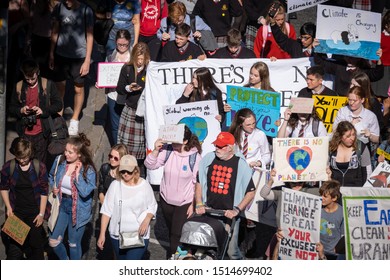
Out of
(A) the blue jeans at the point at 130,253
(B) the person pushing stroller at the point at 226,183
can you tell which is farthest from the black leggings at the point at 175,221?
(A) the blue jeans at the point at 130,253

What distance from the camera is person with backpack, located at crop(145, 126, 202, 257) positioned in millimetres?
14016

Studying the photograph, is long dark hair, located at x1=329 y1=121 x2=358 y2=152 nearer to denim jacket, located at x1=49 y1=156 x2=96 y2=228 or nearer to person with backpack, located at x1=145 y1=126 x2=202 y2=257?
person with backpack, located at x1=145 y1=126 x2=202 y2=257

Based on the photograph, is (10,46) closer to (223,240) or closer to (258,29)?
(258,29)

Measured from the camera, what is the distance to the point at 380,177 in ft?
46.7

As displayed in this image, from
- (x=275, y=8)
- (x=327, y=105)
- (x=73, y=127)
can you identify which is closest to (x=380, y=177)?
(x=327, y=105)

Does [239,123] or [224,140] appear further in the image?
[239,123]

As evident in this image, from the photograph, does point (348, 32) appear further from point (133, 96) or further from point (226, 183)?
point (226, 183)

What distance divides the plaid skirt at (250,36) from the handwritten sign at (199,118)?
134 inches

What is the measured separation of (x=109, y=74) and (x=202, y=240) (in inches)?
172

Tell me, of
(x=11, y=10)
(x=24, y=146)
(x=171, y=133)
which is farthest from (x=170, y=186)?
(x=11, y=10)

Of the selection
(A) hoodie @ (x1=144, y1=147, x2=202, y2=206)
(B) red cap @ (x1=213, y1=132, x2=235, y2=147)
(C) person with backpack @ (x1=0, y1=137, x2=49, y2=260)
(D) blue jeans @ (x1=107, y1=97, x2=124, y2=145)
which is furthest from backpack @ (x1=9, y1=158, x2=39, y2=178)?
(D) blue jeans @ (x1=107, y1=97, x2=124, y2=145)

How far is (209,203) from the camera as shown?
1366 centimetres

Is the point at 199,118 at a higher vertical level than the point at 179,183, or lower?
higher

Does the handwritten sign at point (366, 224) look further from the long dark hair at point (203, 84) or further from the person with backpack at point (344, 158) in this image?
the long dark hair at point (203, 84)
